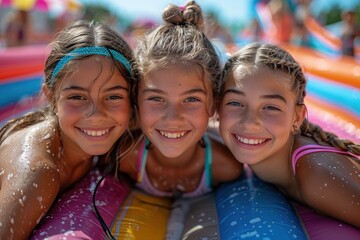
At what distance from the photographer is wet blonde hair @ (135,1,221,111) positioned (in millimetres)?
1527

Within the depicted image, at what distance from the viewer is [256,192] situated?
62.7 inches

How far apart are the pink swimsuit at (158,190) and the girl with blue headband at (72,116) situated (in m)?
0.19

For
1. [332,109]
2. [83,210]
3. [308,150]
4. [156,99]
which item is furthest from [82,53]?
[332,109]

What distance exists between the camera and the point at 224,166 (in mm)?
1770

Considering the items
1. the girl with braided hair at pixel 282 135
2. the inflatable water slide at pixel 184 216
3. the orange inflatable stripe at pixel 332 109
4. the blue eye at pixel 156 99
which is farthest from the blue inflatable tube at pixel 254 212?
the orange inflatable stripe at pixel 332 109

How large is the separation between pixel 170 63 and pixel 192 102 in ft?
0.54

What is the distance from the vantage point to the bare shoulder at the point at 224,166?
69.4 inches

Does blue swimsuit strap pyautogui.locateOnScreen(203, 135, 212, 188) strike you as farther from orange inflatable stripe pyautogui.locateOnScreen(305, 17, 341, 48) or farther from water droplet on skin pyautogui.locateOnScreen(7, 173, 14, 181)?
orange inflatable stripe pyautogui.locateOnScreen(305, 17, 341, 48)

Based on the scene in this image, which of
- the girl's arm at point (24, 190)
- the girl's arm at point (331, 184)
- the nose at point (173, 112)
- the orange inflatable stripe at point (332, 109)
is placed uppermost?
the nose at point (173, 112)

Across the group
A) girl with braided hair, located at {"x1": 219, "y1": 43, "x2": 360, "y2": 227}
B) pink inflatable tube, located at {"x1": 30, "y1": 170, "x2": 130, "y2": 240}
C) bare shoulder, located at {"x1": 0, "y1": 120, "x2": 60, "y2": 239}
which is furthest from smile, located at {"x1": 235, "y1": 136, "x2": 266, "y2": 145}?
bare shoulder, located at {"x1": 0, "y1": 120, "x2": 60, "y2": 239}

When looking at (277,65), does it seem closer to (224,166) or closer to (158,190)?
(224,166)

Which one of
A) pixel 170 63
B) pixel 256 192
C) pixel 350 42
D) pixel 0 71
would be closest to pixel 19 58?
pixel 0 71

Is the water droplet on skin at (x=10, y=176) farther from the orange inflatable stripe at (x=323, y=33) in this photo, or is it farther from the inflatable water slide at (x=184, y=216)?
the orange inflatable stripe at (x=323, y=33)

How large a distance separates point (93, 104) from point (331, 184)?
0.87 meters
